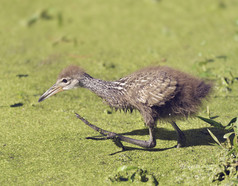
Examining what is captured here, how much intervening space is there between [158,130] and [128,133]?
1.41ft

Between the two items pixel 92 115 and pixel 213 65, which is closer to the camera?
pixel 92 115

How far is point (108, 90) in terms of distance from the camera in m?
4.96

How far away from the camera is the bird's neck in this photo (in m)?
4.88

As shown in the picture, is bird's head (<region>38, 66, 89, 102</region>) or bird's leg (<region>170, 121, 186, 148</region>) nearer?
bird's leg (<region>170, 121, 186, 148</region>)

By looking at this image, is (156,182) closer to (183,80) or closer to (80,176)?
(80,176)

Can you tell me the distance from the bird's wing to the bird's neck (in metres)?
0.27

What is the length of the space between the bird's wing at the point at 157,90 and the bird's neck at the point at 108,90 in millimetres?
270

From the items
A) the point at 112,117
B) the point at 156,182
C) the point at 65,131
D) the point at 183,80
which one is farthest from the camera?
the point at 112,117

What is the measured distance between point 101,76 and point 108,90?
1.75 meters

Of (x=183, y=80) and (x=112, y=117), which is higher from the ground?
(x=183, y=80)

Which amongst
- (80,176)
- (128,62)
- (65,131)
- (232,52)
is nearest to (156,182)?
(80,176)

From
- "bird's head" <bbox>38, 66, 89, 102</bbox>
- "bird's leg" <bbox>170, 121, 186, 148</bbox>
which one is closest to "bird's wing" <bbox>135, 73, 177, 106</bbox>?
"bird's leg" <bbox>170, 121, 186, 148</bbox>

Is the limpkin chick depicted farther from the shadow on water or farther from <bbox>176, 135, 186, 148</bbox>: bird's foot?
the shadow on water

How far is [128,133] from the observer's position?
5250mm
